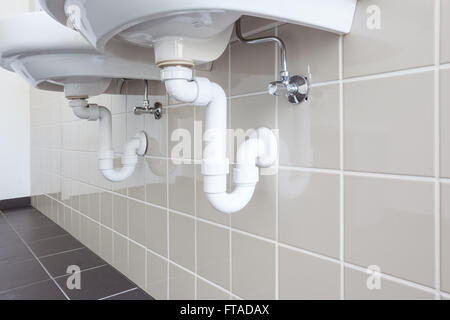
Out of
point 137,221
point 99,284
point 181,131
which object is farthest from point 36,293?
point 181,131

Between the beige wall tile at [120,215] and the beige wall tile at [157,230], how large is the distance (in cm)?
17

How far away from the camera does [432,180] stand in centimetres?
48

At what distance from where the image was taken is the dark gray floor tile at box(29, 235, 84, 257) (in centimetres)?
159

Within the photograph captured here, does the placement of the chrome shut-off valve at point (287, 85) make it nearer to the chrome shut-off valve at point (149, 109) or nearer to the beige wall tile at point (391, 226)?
the beige wall tile at point (391, 226)

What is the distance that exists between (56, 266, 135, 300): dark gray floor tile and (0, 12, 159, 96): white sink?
732mm

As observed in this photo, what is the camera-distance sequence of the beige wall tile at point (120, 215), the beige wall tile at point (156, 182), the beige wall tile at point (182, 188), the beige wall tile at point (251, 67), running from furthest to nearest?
A: 1. the beige wall tile at point (120, 215)
2. the beige wall tile at point (156, 182)
3. the beige wall tile at point (182, 188)
4. the beige wall tile at point (251, 67)

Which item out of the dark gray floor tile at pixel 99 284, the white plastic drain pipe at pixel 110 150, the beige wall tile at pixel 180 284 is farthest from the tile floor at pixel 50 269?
the white plastic drain pipe at pixel 110 150

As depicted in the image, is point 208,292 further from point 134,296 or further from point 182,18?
point 182,18

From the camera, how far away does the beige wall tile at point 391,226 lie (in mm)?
492

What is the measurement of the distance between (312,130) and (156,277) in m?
0.76

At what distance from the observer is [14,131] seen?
2.55 metres

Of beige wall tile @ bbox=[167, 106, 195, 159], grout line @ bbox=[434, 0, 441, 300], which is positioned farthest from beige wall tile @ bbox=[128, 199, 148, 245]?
grout line @ bbox=[434, 0, 441, 300]

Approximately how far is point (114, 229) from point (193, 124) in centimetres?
67

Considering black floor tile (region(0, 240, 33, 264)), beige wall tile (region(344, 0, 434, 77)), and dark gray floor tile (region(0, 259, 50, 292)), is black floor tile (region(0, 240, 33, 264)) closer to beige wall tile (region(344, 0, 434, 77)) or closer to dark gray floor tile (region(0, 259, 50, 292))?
dark gray floor tile (region(0, 259, 50, 292))
